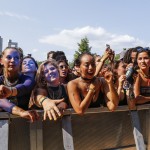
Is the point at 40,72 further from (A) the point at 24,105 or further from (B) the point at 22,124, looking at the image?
(B) the point at 22,124

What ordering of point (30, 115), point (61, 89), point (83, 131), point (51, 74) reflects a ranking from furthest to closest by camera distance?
point (51, 74)
point (61, 89)
point (83, 131)
point (30, 115)

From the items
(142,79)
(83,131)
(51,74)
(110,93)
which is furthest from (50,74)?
(142,79)

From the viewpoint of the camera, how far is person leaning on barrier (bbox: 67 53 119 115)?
8.11 feet

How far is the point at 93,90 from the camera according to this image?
8.22ft

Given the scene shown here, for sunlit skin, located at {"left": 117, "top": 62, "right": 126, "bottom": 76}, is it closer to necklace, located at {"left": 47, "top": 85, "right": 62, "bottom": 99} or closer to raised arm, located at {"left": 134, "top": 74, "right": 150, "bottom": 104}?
raised arm, located at {"left": 134, "top": 74, "right": 150, "bottom": 104}

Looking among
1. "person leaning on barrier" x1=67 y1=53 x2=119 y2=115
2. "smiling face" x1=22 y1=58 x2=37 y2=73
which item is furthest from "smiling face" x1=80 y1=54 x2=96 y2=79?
"smiling face" x1=22 y1=58 x2=37 y2=73

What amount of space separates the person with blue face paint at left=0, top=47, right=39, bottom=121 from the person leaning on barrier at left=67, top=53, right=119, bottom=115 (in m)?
0.41

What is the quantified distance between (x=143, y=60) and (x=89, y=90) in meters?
1.22

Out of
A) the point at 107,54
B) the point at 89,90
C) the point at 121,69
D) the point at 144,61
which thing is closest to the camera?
the point at 89,90

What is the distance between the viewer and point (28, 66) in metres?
3.61

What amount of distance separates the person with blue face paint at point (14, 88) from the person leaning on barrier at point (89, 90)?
41 centimetres

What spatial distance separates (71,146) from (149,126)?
2.80ft

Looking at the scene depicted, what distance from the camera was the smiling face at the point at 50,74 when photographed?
9.37ft

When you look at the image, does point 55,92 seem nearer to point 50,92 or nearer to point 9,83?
point 50,92
